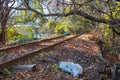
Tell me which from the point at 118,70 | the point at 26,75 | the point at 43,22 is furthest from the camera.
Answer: the point at 43,22

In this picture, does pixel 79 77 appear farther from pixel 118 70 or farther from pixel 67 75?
pixel 118 70

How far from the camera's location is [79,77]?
6.77m

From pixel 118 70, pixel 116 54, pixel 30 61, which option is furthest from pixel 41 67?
pixel 116 54

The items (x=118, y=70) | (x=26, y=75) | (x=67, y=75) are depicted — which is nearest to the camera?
(x=26, y=75)

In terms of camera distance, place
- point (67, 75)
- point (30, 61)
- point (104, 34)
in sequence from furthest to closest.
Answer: point (104, 34) → point (30, 61) → point (67, 75)

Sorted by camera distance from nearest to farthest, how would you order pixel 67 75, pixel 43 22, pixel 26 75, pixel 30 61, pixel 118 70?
pixel 26 75, pixel 67 75, pixel 118 70, pixel 30 61, pixel 43 22

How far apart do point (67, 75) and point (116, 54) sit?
6486mm

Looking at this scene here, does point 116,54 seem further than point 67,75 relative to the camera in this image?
Yes

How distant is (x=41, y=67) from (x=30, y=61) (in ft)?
2.63

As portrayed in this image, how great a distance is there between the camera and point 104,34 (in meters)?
19.9

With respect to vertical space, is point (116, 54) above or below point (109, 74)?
below

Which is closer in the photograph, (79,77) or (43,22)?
(79,77)

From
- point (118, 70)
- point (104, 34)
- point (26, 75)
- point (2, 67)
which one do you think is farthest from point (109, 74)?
point (104, 34)

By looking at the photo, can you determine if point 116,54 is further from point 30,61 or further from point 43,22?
point 43,22
